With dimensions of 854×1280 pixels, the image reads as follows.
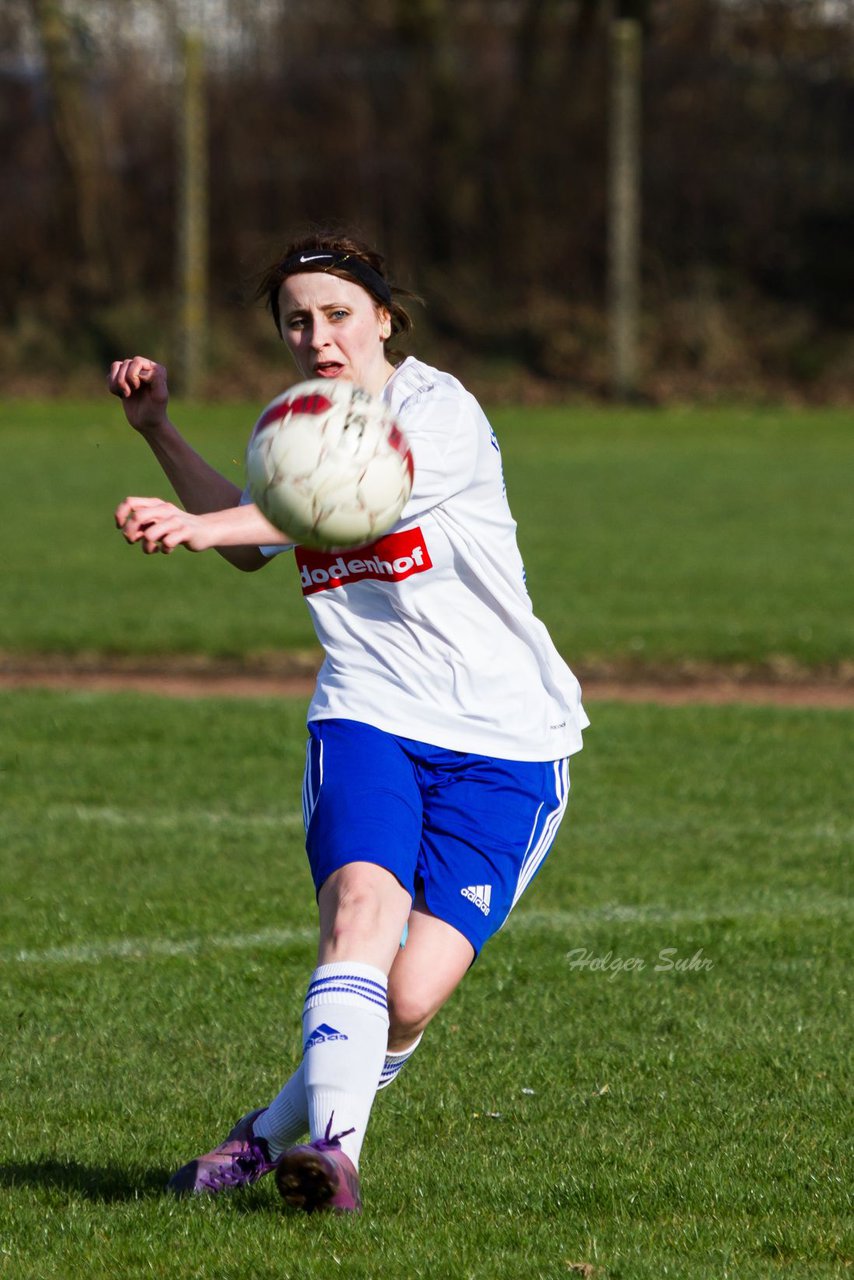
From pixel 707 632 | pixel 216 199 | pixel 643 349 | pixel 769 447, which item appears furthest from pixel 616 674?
pixel 216 199

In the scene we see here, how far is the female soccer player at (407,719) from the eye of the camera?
11.8 ft

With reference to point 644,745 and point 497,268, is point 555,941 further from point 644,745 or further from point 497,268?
point 497,268

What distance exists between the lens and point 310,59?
96.7 feet

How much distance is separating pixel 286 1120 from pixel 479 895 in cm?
58

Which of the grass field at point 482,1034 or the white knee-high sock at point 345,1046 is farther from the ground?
the white knee-high sock at point 345,1046

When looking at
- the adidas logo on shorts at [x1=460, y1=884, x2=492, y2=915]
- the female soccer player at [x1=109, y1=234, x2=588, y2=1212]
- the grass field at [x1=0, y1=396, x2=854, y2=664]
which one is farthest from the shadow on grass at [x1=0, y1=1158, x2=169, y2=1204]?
the grass field at [x1=0, y1=396, x2=854, y2=664]

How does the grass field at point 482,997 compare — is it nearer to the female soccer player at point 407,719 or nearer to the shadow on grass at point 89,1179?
the shadow on grass at point 89,1179

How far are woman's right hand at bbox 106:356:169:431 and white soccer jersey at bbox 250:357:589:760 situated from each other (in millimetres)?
507

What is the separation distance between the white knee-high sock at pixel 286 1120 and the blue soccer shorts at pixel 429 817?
Result: 1.40ft

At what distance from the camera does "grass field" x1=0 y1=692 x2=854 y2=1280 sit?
3547 millimetres

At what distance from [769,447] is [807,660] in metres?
11.5

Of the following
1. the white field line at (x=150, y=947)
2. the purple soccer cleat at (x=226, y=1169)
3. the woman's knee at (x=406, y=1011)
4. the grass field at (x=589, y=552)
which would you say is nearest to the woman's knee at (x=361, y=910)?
the woman's knee at (x=406, y=1011)

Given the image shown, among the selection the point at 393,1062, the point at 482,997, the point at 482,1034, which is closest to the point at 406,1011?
the point at 393,1062

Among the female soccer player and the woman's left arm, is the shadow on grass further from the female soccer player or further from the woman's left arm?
the woman's left arm
